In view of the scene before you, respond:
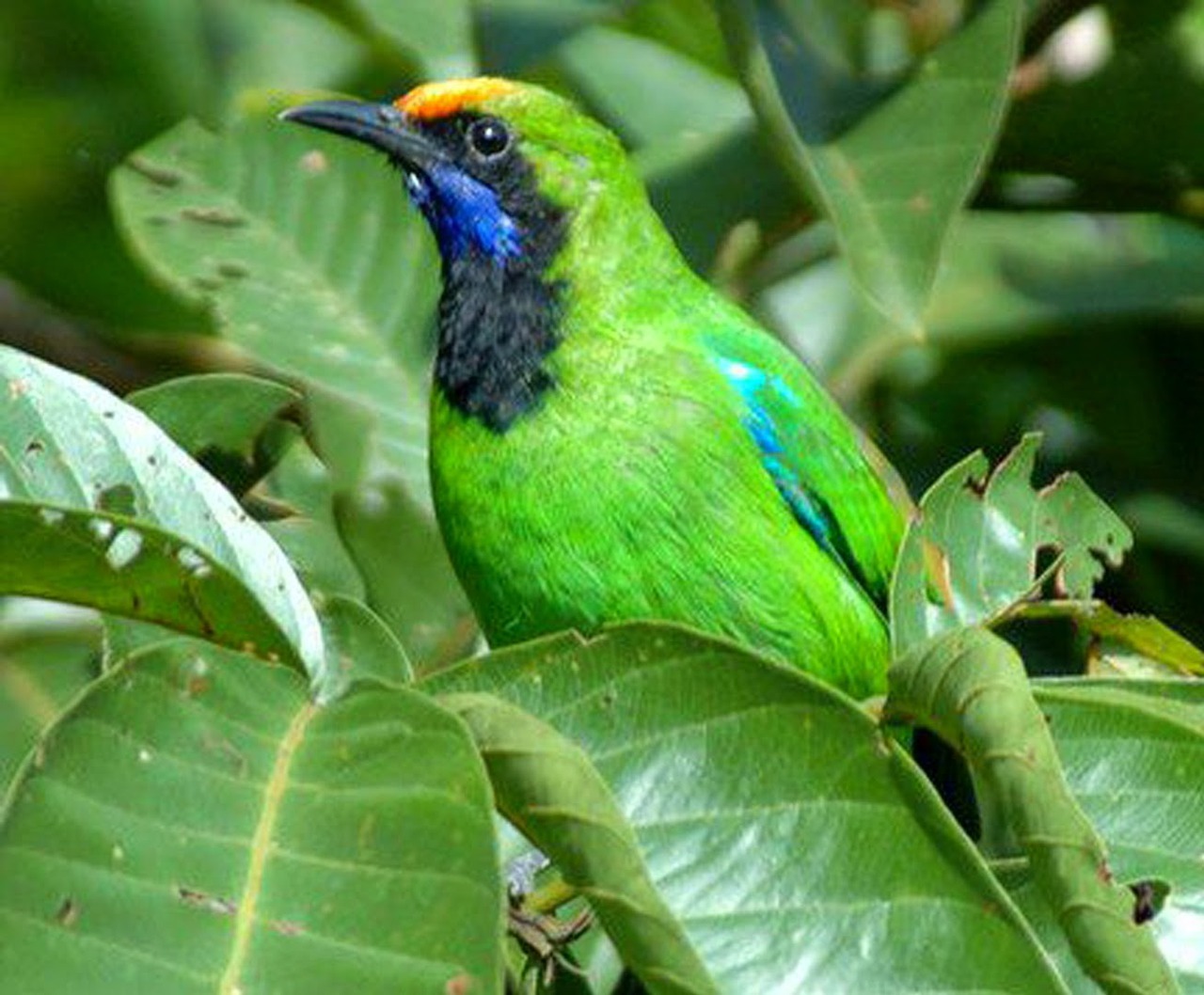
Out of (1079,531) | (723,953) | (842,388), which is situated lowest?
(842,388)

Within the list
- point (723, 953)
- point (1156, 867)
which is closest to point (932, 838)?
point (723, 953)

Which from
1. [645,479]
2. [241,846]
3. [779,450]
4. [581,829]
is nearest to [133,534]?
[241,846]

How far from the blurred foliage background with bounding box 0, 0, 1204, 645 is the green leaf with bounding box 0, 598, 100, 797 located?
0.42 m

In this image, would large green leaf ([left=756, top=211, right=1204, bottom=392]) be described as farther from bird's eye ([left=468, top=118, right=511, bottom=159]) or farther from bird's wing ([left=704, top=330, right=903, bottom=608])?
bird's eye ([left=468, top=118, right=511, bottom=159])

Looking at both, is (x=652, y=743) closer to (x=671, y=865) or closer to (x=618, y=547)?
(x=671, y=865)

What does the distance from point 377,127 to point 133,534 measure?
194 centimetres

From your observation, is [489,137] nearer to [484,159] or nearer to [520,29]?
[484,159]

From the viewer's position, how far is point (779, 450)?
356cm

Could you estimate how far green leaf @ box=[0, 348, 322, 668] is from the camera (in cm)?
189

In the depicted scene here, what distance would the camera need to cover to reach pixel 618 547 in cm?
320

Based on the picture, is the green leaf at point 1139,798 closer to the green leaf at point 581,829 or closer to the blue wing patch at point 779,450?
the green leaf at point 581,829

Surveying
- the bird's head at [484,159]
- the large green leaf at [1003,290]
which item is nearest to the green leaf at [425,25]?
the bird's head at [484,159]

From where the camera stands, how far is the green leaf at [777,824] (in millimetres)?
1723

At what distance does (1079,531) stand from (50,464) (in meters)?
1.24
